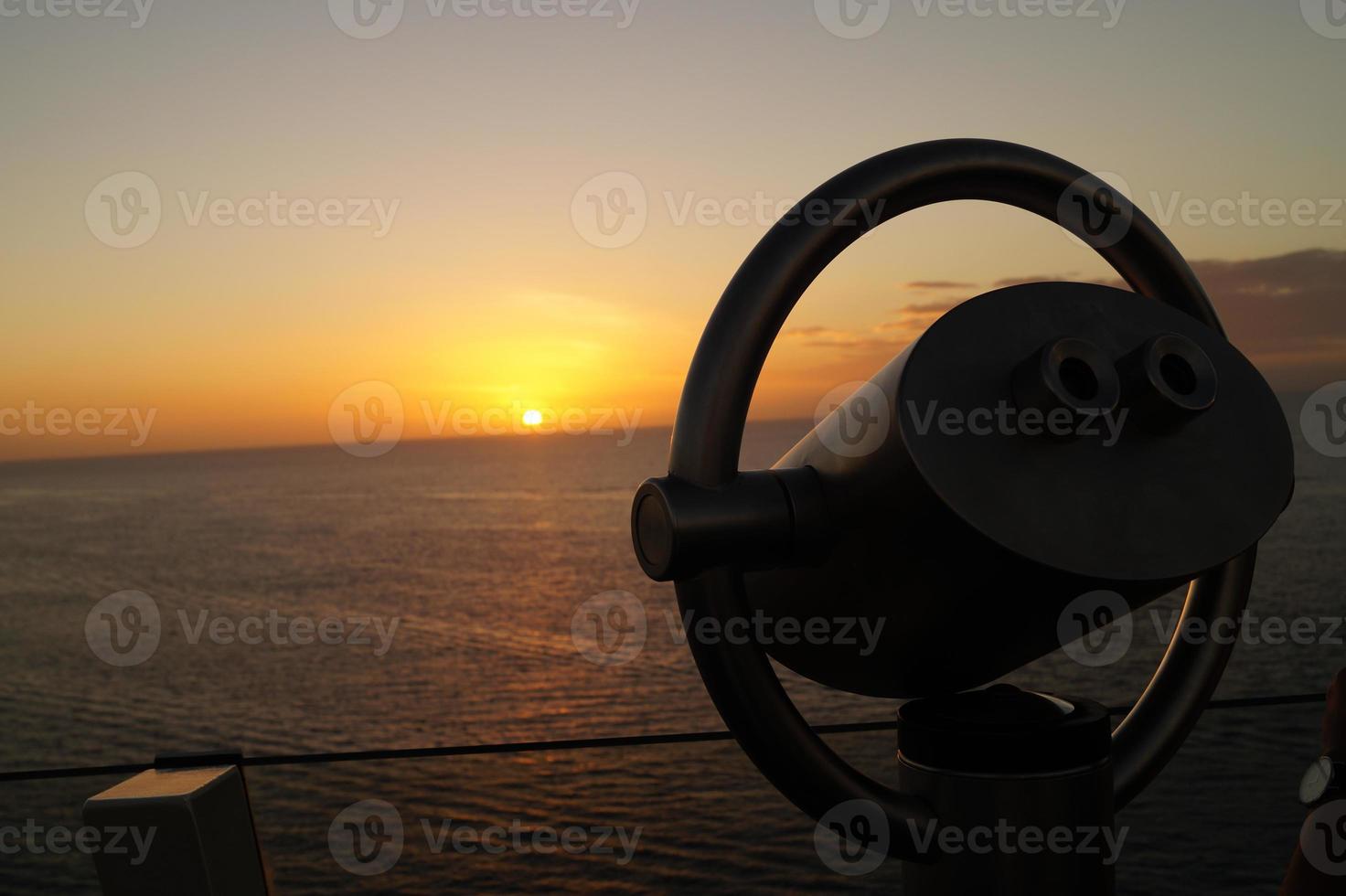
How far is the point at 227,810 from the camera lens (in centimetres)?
112

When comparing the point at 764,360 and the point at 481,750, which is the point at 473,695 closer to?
the point at 481,750

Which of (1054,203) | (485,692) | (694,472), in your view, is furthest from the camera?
(485,692)

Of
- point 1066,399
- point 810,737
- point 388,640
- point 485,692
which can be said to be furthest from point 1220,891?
point 388,640

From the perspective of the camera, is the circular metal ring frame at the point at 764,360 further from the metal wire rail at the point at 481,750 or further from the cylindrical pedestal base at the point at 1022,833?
the metal wire rail at the point at 481,750

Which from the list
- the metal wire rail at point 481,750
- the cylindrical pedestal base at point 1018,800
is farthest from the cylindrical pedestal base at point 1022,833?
the metal wire rail at point 481,750

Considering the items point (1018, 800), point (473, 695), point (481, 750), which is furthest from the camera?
point (473, 695)

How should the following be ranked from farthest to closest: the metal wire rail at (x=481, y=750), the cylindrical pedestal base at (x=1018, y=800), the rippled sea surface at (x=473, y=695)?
the rippled sea surface at (x=473, y=695), the metal wire rail at (x=481, y=750), the cylindrical pedestal base at (x=1018, y=800)

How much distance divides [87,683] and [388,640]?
739 cm

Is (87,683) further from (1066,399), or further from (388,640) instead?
(1066,399)

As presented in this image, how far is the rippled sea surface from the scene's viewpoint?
91.9 inches

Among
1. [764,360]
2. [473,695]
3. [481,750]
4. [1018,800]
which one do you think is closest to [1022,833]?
[1018,800]

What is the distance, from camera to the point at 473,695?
23.2 m

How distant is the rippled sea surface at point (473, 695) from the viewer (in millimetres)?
2334

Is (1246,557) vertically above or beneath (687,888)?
above
